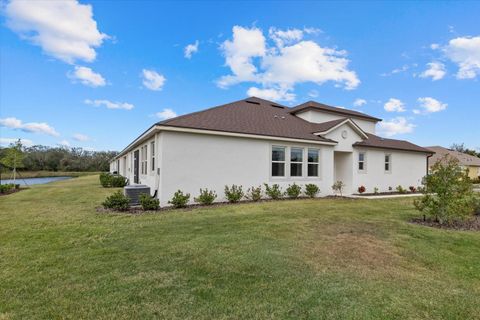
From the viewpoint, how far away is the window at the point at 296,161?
1366cm

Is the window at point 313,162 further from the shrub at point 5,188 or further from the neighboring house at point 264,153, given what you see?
the shrub at point 5,188

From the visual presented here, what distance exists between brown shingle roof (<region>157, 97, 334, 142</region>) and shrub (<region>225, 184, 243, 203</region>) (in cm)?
251

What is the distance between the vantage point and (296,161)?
13805 mm

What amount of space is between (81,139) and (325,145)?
162 ft

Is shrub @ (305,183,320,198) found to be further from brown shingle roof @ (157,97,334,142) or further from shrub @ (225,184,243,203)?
shrub @ (225,184,243,203)

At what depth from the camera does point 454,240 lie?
594 centimetres

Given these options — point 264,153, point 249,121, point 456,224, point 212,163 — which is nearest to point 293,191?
point 264,153

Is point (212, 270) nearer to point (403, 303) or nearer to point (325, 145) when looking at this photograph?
point (403, 303)

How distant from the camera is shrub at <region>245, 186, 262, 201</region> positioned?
39.4 ft

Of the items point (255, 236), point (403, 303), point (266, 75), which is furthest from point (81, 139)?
point (403, 303)

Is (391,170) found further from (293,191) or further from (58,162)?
(58,162)

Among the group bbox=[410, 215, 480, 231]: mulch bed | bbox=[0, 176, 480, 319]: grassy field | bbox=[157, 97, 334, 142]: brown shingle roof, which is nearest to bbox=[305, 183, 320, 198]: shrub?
bbox=[157, 97, 334, 142]: brown shingle roof

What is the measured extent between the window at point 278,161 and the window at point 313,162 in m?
1.76

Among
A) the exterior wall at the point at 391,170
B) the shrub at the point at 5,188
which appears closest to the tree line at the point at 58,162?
the shrub at the point at 5,188
